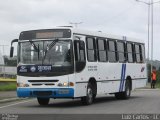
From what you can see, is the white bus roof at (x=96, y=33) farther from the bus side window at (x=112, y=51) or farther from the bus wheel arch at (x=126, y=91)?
the bus wheel arch at (x=126, y=91)

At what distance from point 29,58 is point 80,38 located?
2.07 m

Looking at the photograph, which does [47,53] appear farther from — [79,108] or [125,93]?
[125,93]

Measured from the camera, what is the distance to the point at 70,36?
70.5 ft

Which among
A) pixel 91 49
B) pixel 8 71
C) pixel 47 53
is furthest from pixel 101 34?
pixel 8 71

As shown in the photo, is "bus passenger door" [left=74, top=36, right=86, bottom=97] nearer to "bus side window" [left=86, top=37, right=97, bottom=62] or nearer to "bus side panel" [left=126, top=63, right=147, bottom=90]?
"bus side window" [left=86, top=37, right=97, bottom=62]

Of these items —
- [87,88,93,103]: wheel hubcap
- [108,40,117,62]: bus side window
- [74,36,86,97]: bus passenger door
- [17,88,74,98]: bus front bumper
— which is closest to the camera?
[17,88,74,98]: bus front bumper

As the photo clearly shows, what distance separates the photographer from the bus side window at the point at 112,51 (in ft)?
83.1

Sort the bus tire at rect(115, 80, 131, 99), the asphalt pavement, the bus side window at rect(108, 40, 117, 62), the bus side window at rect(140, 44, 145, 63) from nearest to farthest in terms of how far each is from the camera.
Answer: the asphalt pavement < the bus side window at rect(108, 40, 117, 62) < the bus tire at rect(115, 80, 131, 99) < the bus side window at rect(140, 44, 145, 63)

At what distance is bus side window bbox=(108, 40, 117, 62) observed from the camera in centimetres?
2533

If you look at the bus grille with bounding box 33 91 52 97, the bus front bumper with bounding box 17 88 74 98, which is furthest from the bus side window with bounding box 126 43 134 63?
the bus grille with bounding box 33 91 52 97

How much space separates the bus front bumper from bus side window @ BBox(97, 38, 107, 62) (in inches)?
132

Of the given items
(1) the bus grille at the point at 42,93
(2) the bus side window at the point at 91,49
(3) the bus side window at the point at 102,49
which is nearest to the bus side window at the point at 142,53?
(3) the bus side window at the point at 102,49

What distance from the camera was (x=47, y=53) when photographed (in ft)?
70.1

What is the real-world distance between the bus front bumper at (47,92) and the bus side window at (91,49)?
2.16 m
